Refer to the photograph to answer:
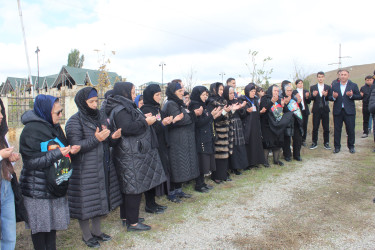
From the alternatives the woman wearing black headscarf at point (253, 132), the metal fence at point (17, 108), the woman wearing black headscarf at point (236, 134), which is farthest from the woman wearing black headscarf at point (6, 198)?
the metal fence at point (17, 108)

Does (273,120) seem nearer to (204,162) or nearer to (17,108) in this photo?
(204,162)

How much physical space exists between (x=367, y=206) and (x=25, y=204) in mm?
4480

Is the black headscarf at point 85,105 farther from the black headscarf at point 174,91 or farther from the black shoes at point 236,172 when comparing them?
the black shoes at point 236,172

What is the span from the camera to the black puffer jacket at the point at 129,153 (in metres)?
3.60

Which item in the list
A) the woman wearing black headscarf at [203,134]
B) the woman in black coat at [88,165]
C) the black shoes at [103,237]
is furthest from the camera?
the woman wearing black headscarf at [203,134]

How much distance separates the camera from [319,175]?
19.9ft

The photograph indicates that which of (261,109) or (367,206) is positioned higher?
(261,109)

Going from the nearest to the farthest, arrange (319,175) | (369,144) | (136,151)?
1. (136,151)
2. (319,175)
3. (369,144)

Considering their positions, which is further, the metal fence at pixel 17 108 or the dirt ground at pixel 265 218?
the metal fence at pixel 17 108

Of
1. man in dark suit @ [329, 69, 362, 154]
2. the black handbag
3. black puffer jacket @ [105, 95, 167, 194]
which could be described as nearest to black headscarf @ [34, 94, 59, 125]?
the black handbag

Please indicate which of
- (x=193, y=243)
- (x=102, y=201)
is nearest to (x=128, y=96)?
(x=102, y=201)

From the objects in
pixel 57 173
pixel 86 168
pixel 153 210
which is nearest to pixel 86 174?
pixel 86 168

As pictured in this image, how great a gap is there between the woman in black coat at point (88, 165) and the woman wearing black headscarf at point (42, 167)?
299mm

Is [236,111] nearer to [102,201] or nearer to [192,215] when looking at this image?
[192,215]
